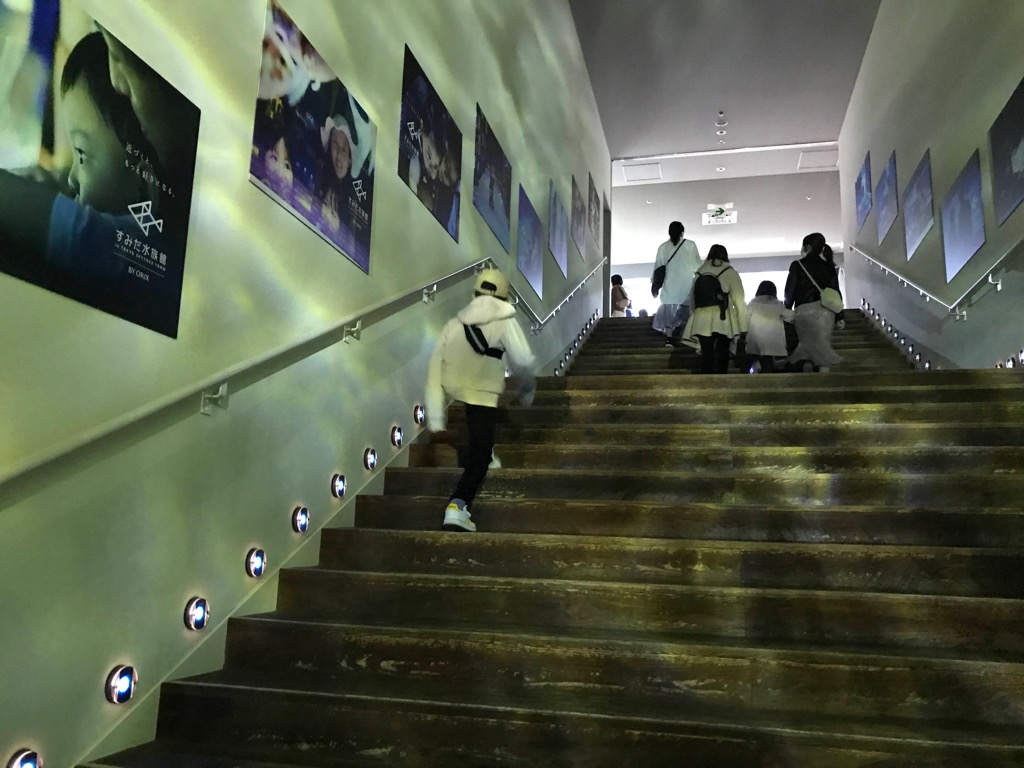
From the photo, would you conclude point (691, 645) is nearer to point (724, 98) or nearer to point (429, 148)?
point (429, 148)

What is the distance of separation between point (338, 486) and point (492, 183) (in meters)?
3.25

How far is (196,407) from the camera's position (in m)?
2.55

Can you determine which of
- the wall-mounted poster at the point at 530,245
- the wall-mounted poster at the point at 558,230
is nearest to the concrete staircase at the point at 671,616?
the wall-mounted poster at the point at 530,245

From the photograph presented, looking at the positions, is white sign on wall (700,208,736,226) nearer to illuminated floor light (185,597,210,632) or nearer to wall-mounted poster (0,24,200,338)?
wall-mounted poster (0,24,200,338)

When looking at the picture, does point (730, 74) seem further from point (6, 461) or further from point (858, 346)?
point (6, 461)

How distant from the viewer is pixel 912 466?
356cm

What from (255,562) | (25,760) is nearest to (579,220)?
(255,562)

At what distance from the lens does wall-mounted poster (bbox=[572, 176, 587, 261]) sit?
9.59m

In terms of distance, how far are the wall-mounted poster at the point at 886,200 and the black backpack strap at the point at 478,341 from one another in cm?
620

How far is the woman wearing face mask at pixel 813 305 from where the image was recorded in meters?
6.19

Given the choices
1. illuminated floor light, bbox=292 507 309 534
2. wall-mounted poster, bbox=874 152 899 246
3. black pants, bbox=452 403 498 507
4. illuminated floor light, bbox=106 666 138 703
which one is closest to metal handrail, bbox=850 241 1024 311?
wall-mounted poster, bbox=874 152 899 246

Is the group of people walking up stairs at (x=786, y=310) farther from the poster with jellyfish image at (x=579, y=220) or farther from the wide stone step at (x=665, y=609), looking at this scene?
the wide stone step at (x=665, y=609)

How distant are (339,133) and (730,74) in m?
8.44

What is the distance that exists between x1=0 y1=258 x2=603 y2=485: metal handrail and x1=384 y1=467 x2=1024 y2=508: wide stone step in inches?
34.6
